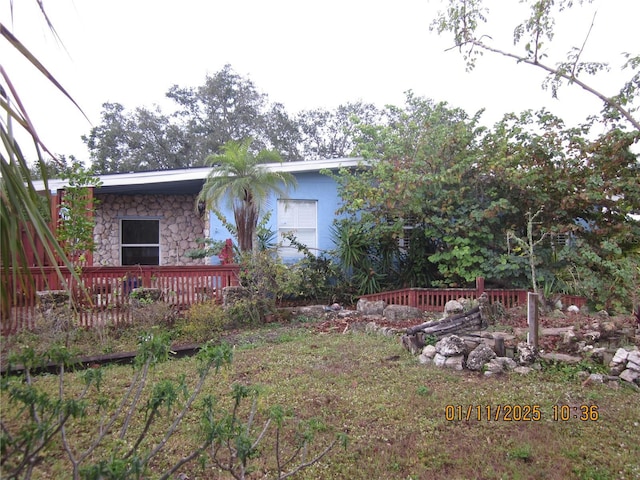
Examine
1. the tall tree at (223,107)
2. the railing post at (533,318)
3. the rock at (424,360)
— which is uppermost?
the tall tree at (223,107)

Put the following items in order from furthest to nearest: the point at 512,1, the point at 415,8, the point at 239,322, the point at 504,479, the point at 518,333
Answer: the point at 415,8, the point at 512,1, the point at 239,322, the point at 518,333, the point at 504,479

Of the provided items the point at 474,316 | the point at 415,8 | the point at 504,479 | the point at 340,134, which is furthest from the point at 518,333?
the point at 340,134

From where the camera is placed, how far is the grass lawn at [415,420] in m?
2.67

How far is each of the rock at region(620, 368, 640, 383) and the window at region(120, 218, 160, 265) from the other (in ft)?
35.8

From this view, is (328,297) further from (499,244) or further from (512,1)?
(512,1)

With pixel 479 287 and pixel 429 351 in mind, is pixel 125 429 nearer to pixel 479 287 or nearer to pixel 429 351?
pixel 429 351

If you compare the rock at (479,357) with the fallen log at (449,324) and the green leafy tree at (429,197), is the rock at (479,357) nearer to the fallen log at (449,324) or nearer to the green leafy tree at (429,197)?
the fallen log at (449,324)

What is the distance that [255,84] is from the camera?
24016mm

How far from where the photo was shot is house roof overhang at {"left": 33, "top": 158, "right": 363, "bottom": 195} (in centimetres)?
924

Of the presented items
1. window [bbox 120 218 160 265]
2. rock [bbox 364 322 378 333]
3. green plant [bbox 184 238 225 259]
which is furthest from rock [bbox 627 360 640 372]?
window [bbox 120 218 160 265]

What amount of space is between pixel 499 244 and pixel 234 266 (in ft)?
19.6

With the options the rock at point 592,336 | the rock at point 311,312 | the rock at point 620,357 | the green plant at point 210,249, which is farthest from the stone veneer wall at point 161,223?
the rock at point 620,357

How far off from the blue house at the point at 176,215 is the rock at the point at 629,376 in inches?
274
